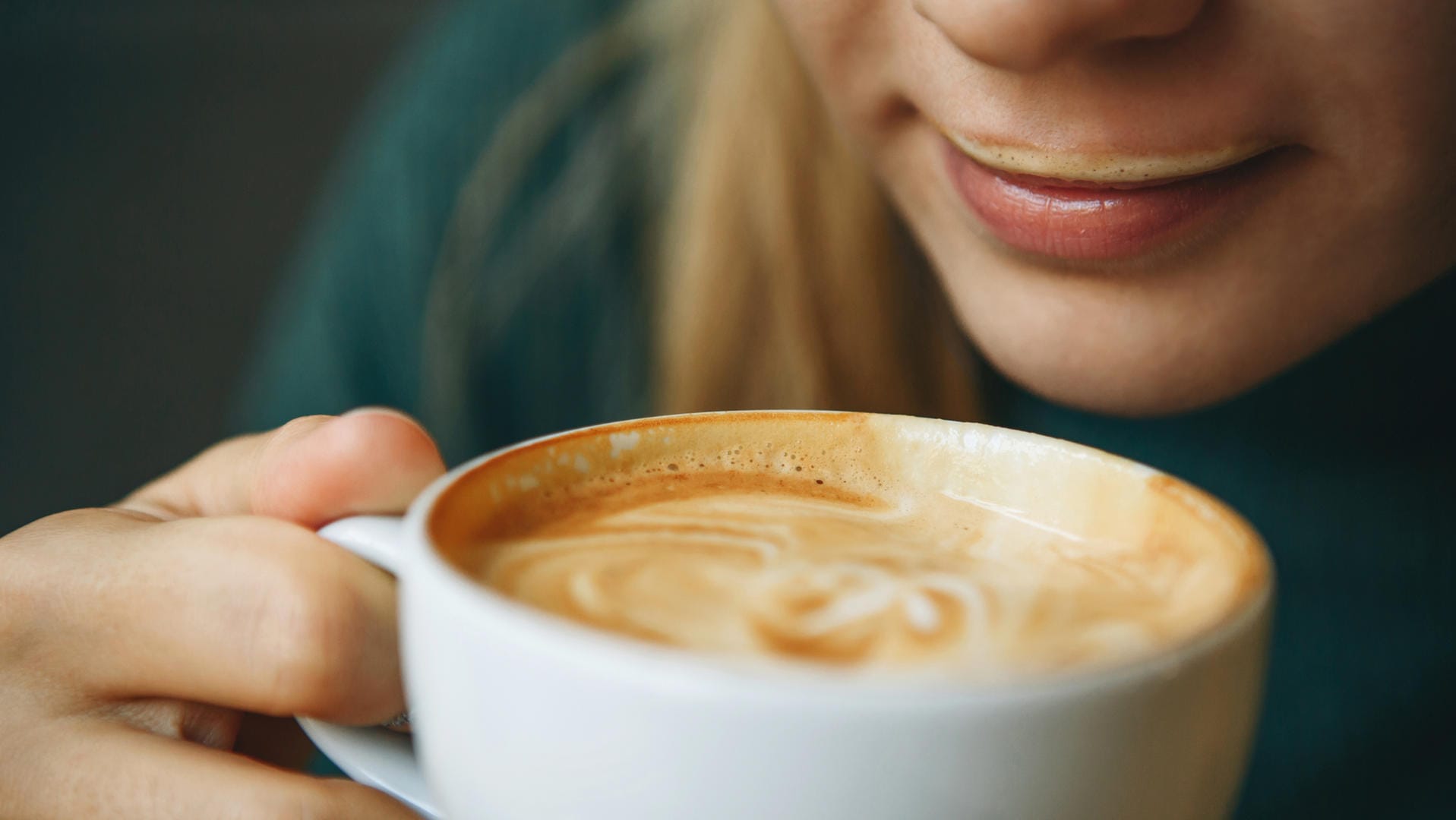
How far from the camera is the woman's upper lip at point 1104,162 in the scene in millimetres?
598

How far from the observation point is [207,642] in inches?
19.5

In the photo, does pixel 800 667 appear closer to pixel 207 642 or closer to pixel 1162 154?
pixel 207 642

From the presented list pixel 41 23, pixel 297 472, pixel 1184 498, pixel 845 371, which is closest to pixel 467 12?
pixel 845 371

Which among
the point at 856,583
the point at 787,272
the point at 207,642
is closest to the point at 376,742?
the point at 207,642

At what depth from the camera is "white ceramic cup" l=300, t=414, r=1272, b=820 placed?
29 cm

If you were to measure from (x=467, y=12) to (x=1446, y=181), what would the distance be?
1120 millimetres

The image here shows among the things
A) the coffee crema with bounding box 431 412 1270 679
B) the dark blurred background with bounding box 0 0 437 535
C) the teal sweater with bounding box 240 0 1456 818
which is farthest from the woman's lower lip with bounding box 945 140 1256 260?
the dark blurred background with bounding box 0 0 437 535

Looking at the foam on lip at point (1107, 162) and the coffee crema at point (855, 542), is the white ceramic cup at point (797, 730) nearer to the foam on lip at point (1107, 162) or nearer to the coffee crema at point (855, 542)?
the coffee crema at point (855, 542)

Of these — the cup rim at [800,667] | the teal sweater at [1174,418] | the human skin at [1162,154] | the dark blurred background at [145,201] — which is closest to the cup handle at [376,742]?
the cup rim at [800,667]

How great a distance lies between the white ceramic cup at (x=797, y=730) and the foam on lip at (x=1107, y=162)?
1.06 feet

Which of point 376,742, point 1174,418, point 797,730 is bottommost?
point 1174,418

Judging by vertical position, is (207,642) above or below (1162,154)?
below

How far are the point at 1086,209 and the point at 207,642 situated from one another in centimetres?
55

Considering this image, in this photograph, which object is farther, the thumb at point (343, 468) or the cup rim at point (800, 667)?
the thumb at point (343, 468)
